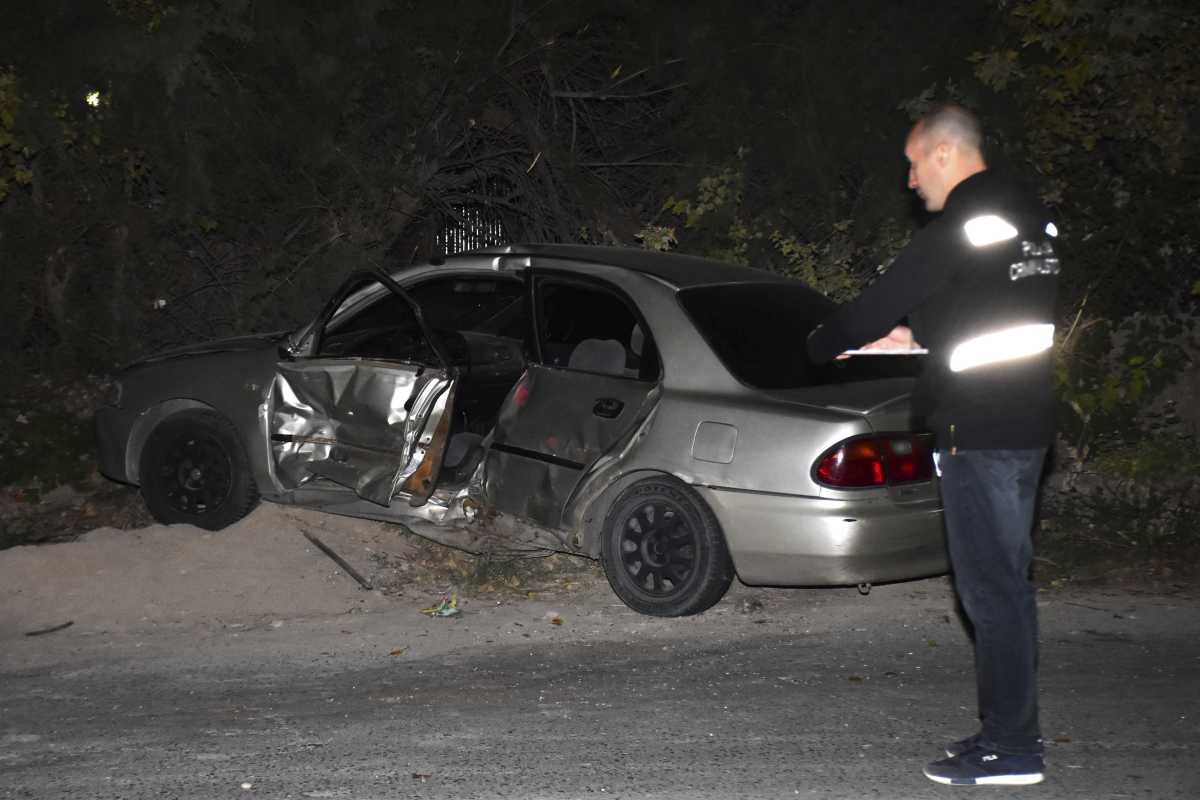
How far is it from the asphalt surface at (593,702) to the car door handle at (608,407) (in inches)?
38.9

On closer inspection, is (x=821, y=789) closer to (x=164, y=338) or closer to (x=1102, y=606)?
(x=1102, y=606)

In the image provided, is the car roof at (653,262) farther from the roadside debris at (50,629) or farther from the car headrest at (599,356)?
the roadside debris at (50,629)

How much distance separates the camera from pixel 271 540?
7.67 metres

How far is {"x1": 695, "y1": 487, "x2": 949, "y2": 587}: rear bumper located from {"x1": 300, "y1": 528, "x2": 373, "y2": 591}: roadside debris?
203 cm

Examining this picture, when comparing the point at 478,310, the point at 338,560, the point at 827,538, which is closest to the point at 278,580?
the point at 338,560

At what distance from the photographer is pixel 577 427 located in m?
6.82

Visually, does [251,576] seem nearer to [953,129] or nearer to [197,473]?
[197,473]

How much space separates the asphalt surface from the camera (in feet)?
15.1

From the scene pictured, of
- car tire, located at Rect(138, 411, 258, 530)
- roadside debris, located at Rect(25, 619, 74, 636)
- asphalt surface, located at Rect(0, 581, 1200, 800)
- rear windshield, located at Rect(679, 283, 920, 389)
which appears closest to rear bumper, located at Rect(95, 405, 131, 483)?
car tire, located at Rect(138, 411, 258, 530)

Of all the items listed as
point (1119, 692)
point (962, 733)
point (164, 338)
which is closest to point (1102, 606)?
point (1119, 692)

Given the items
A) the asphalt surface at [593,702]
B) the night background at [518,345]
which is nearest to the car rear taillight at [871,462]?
the night background at [518,345]

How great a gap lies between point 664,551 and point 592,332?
1288 millimetres

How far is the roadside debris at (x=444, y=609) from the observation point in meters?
6.82

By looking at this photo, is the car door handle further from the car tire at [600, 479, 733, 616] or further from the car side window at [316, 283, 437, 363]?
the car side window at [316, 283, 437, 363]
